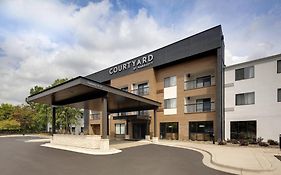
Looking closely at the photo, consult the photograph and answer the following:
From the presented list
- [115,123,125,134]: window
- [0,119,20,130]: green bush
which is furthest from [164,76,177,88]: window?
[0,119,20,130]: green bush

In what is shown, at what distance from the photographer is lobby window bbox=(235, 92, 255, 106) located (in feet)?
85.4

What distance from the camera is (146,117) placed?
3544cm

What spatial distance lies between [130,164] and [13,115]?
6090 centimetres

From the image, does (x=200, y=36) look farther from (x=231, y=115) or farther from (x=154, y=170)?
(x=154, y=170)

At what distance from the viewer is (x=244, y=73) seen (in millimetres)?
27016

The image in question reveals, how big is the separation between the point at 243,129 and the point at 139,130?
56.4 feet

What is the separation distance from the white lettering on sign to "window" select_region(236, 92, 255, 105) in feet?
47.6

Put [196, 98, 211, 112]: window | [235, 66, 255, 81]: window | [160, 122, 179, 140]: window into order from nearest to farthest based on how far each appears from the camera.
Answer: [235, 66, 255, 81]: window → [196, 98, 211, 112]: window → [160, 122, 179, 140]: window

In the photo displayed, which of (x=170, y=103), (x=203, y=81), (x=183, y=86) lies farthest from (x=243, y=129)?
(x=170, y=103)

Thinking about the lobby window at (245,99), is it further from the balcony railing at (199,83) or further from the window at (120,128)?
the window at (120,128)

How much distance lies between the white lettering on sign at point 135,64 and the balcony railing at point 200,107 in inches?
368

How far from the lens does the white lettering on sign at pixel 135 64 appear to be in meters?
37.6

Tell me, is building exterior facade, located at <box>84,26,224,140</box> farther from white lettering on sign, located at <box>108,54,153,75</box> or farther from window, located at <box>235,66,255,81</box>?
window, located at <box>235,66,255,81</box>

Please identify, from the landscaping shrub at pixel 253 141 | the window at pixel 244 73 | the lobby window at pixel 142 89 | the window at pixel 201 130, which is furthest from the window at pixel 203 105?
the lobby window at pixel 142 89
